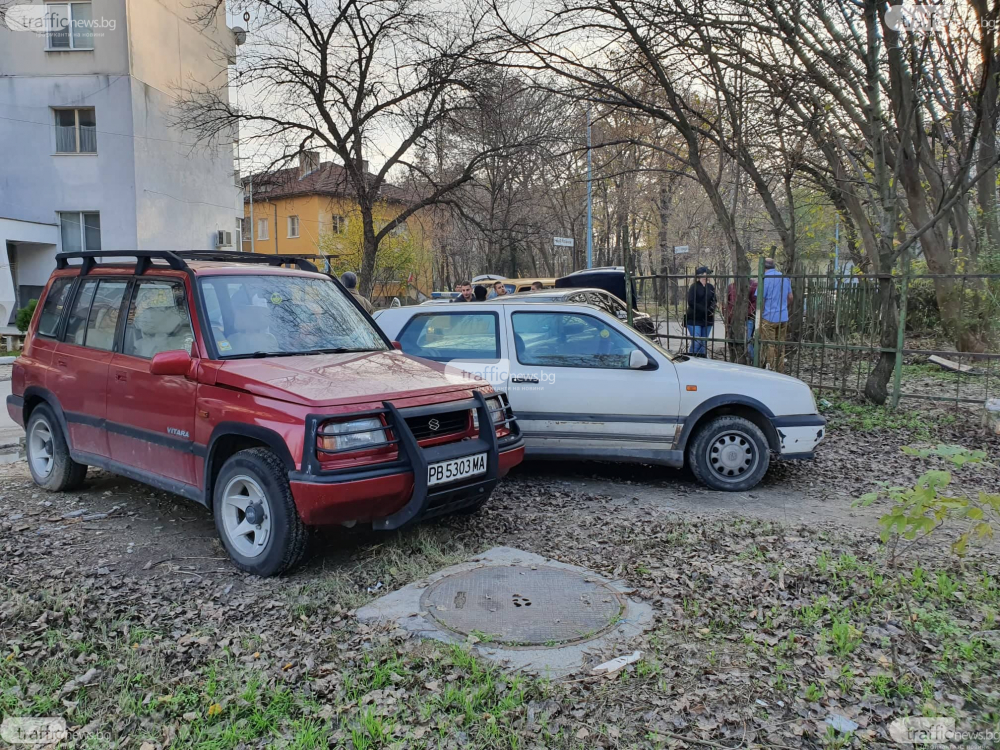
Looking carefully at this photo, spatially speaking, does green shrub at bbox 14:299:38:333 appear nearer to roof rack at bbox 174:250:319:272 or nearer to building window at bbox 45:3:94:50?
building window at bbox 45:3:94:50

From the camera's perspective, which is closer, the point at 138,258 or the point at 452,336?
the point at 138,258

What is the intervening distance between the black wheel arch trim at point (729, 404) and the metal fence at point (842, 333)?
3508mm

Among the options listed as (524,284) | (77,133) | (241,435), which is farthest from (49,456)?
(77,133)

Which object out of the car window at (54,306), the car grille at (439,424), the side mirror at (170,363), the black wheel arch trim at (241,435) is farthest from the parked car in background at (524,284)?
the black wheel arch trim at (241,435)

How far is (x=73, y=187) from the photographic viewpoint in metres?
23.0

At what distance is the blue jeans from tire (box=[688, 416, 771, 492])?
402 centimetres

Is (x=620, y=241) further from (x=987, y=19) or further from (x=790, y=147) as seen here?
(x=987, y=19)

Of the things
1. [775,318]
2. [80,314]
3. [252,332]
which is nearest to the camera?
[252,332]

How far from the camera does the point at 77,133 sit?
23.1 metres

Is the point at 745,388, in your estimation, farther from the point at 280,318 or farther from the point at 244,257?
the point at 244,257

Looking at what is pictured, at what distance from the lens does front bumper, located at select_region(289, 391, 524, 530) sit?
4.04 meters

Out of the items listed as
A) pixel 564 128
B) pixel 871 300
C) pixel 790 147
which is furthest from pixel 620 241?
pixel 871 300

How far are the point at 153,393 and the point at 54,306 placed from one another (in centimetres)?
199

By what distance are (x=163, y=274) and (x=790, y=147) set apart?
11.0 meters
